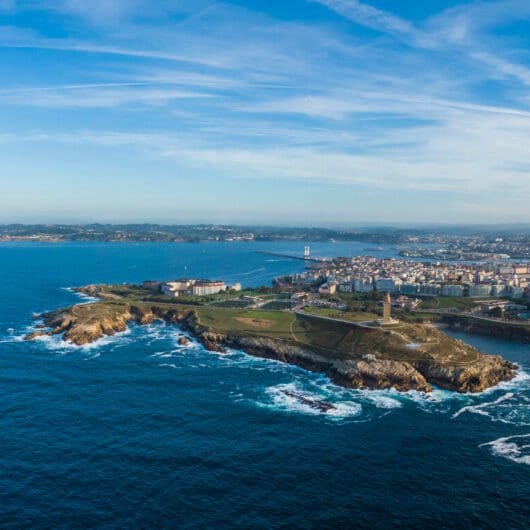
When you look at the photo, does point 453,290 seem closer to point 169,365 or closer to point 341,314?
point 341,314

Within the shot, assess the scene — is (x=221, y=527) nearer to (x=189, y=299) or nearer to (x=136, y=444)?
(x=136, y=444)

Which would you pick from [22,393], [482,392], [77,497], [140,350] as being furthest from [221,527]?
[140,350]

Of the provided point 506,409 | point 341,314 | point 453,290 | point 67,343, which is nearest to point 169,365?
point 67,343

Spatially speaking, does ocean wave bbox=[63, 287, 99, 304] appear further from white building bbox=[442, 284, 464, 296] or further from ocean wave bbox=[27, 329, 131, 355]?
white building bbox=[442, 284, 464, 296]

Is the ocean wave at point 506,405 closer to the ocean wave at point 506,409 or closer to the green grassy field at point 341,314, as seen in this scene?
the ocean wave at point 506,409

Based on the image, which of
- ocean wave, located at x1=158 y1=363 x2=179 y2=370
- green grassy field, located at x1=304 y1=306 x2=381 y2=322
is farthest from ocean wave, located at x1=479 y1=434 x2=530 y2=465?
green grassy field, located at x1=304 y1=306 x2=381 y2=322
